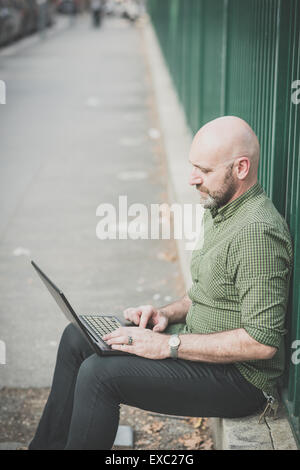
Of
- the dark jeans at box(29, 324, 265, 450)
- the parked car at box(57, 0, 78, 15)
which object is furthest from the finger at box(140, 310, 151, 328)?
the parked car at box(57, 0, 78, 15)

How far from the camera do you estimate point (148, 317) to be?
10.9ft

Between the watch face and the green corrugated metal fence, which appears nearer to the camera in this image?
the watch face

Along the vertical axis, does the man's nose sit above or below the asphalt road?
above

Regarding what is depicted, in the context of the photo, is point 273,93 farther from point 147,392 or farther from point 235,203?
point 147,392

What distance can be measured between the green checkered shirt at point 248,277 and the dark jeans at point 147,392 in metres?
0.10

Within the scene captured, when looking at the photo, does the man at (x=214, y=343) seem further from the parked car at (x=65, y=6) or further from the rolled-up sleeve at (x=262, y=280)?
the parked car at (x=65, y=6)

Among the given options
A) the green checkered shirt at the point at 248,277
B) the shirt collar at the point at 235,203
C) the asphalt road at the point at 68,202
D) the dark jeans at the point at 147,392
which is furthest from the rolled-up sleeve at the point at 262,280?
the asphalt road at the point at 68,202

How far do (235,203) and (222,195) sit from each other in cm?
6

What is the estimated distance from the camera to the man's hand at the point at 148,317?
3.30 meters

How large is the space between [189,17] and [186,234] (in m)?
5.87

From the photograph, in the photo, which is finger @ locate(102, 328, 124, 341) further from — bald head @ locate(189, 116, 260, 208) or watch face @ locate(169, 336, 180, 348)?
bald head @ locate(189, 116, 260, 208)

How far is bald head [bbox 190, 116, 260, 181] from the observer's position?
285 centimetres

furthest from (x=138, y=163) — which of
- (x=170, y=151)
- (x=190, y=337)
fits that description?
(x=190, y=337)


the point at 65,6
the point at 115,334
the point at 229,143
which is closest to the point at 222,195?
the point at 229,143
